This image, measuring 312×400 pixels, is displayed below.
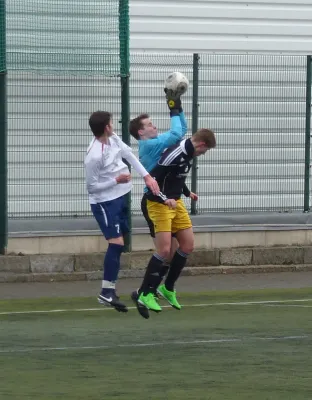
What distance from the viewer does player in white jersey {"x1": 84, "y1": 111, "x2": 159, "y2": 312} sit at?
1127 centimetres

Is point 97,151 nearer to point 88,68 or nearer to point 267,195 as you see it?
point 88,68

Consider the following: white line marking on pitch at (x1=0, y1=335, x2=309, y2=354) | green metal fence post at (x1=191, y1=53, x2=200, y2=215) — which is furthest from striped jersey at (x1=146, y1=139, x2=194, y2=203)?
green metal fence post at (x1=191, y1=53, x2=200, y2=215)

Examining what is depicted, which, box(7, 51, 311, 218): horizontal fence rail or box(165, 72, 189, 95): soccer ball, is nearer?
box(165, 72, 189, 95): soccer ball

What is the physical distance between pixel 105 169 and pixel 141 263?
5318mm

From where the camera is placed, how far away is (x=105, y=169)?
1130cm

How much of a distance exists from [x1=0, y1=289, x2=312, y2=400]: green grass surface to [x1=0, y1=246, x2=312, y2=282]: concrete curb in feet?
11.4

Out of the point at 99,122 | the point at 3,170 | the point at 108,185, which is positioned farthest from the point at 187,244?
the point at 3,170

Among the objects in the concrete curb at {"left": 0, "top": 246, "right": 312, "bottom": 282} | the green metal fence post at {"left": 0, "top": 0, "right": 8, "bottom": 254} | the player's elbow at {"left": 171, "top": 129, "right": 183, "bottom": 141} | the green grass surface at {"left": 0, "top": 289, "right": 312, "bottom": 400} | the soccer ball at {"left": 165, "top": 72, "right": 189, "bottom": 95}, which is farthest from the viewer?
the green metal fence post at {"left": 0, "top": 0, "right": 8, "bottom": 254}

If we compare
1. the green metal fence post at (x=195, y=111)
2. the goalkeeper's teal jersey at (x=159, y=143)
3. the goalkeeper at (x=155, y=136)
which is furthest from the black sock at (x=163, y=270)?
the green metal fence post at (x=195, y=111)

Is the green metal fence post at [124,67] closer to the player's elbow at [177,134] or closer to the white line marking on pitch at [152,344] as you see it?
the player's elbow at [177,134]

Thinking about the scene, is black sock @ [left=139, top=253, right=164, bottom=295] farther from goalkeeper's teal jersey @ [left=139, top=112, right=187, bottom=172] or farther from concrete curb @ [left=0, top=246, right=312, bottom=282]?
concrete curb @ [left=0, top=246, right=312, bottom=282]

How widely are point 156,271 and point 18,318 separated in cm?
132

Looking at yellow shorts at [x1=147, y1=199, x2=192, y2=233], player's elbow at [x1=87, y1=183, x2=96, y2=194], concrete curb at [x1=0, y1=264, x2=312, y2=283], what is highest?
player's elbow at [x1=87, y1=183, x2=96, y2=194]

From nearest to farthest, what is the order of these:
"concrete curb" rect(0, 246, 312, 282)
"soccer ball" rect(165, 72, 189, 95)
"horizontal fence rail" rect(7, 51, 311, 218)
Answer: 1. "soccer ball" rect(165, 72, 189, 95)
2. "concrete curb" rect(0, 246, 312, 282)
3. "horizontal fence rail" rect(7, 51, 311, 218)
